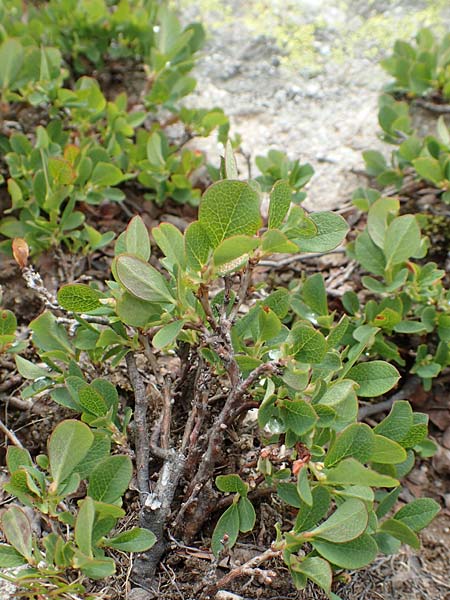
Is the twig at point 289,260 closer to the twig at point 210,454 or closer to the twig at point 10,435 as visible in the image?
the twig at point 210,454

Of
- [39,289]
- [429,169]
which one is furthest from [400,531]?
[429,169]

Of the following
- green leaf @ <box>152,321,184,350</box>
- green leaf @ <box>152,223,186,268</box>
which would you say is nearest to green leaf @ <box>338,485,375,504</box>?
green leaf @ <box>152,321,184,350</box>

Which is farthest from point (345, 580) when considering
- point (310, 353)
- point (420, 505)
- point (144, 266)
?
point (144, 266)

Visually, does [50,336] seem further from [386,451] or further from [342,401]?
[386,451]

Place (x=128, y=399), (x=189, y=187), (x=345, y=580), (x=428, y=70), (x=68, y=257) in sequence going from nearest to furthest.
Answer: (x=345, y=580)
(x=128, y=399)
(x=68, y=257)
(x=189, y=187)
(x=428, y=70)

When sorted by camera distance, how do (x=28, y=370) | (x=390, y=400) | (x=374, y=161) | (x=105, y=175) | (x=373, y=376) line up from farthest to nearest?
1. (x=374, y=161)
2. (x=105, y=175)
3. (x=390, y=400)
4. (x=28, y=370)
5. (x=373, y=376)

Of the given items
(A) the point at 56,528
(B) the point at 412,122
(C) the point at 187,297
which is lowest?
(A) the point at 56,528

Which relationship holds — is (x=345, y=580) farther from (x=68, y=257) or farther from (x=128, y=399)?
(x=68, y=257)

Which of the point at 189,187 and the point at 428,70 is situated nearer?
the point at 189,187
